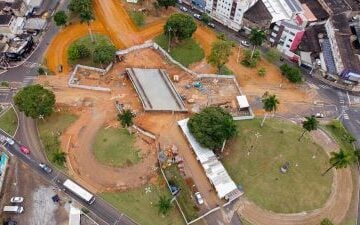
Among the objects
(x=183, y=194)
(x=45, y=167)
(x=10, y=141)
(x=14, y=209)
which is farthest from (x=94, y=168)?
(x=10, y=141)

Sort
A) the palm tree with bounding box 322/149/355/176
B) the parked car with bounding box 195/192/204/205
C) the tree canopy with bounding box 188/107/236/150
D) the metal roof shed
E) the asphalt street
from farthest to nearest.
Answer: the metal roof shed
the tree canopy with bounding box 188/107/236/150
the parked car with bounding box 195/192/204/205
the asphalt street
the palm tree with bounding box 322/149/355/176

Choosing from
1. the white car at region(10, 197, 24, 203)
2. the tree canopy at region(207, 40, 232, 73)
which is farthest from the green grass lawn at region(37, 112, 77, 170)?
the tree canopy at region(207, 40, 232, 73)

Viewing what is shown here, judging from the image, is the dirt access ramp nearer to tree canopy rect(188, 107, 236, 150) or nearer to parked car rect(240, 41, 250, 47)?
tree canopy rect(188, 107, 236, 150)

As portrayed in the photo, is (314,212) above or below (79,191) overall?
above

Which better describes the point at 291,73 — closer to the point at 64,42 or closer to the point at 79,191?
the point at 79,191

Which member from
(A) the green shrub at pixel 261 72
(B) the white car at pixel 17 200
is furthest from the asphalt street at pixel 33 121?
(A) the green shrub at pixel 261 72

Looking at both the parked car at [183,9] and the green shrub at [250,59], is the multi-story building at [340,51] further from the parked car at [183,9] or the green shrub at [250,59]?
the parked car at [183,9]
